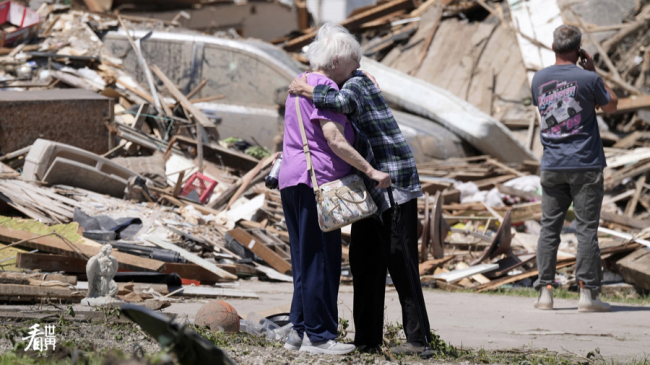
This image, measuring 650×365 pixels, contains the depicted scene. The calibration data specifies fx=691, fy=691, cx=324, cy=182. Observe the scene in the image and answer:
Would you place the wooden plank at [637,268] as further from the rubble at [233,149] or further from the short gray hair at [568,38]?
Result: the short gray hair at [568,38]

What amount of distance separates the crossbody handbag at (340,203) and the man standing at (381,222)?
0.16 meters

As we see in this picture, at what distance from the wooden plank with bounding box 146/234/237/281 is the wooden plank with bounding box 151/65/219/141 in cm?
406

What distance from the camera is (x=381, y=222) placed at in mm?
3750

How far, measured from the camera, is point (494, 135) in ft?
41.9

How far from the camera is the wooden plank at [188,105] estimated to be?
1127 cm

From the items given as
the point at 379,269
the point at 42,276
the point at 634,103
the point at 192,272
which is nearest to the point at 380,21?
the point at 634,103

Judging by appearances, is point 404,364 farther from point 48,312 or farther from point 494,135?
point 494,135

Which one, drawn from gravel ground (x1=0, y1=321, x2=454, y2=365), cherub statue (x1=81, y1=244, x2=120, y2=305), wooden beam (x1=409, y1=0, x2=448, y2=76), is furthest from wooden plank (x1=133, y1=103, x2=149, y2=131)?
gravel ground (x1=0, y1=321, x2=454, y2=365)

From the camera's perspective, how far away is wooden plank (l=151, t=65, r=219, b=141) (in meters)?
11.3

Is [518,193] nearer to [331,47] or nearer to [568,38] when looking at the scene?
[568,38]

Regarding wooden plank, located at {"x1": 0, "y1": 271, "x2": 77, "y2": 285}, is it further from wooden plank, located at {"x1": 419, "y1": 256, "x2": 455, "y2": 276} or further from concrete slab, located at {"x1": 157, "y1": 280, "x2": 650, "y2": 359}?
wooden plank, located at {"x1": 419, "y1": 256, "x2": 455, "y2": 276}

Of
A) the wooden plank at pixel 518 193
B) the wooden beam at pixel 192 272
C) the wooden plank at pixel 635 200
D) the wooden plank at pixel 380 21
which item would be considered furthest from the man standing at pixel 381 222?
the wooden plank at pixel 380 21

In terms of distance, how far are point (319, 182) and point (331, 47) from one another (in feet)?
2.36

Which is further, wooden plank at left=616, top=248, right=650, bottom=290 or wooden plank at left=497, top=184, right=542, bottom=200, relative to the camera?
wooden plank at left=497, top=184, right=542, bottom=200
